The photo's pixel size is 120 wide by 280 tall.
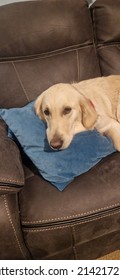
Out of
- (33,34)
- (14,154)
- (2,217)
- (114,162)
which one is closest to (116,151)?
(114,162)

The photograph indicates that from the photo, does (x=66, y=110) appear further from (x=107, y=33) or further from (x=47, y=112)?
(x=107, y=33)

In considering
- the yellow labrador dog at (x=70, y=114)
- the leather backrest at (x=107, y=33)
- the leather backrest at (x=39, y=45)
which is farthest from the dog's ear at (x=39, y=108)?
the leather backrest at (x=107, y=33)

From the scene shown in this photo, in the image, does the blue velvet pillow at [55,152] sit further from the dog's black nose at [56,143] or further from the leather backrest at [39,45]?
the leather backrest at [39,45]

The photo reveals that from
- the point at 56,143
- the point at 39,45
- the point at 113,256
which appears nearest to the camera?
the point at 56,143

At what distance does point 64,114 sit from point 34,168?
11.5 inches

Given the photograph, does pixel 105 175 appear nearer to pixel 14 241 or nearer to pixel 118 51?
pixel 14 241

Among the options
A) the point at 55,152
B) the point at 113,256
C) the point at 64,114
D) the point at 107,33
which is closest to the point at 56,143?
the point at 55,152

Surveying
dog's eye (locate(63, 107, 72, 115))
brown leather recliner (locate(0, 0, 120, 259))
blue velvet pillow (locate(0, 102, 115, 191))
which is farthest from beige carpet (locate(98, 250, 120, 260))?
dog's eye (locate(63, 107, 72, 115))

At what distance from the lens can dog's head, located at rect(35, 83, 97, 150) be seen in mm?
1439

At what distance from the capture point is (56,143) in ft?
4.62

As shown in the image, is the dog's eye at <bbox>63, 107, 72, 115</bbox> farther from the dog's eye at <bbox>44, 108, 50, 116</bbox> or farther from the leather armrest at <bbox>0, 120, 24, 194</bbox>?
the leather armrest at <bbox>0, 120, 24, 194</bbox>

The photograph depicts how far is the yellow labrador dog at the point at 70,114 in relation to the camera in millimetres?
1454

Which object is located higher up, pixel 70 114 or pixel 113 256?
pixel 70 114

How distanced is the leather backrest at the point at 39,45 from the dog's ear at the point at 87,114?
407mm
